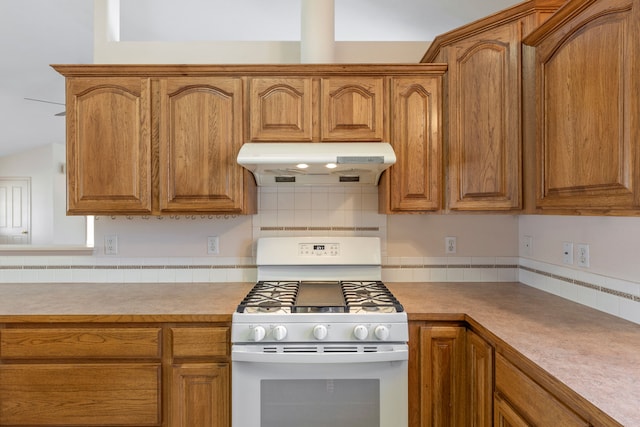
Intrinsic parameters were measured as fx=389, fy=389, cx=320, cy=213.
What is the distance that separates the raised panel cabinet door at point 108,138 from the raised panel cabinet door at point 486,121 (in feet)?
5.27

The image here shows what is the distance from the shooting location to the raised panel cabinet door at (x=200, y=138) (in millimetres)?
2045

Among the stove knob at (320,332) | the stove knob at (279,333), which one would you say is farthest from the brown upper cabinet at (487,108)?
the stove knob at (279,333)

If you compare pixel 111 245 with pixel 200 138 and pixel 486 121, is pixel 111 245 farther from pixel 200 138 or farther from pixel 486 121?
pixel 486 121

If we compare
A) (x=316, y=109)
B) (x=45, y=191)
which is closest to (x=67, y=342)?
(x=316, y=109)

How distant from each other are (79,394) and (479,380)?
1689 mm

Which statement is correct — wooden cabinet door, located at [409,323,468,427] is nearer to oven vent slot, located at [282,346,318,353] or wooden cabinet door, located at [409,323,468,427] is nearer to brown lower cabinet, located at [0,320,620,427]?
brown lower cabinet, located at [0,320,620,427]

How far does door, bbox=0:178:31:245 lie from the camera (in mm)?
7426

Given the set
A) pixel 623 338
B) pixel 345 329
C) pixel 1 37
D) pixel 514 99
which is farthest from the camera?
pixel 1 37

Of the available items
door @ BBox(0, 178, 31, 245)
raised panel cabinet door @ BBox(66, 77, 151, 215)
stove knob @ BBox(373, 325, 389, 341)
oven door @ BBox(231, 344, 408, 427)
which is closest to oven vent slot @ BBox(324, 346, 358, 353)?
oven door @ BBox(231, 344, 408, 427)

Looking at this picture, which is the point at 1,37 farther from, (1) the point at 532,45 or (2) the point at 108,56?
(1) the point at 532,45

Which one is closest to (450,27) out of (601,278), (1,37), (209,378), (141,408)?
(601,278)

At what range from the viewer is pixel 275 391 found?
169cm

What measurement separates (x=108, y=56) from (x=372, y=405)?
2461mm

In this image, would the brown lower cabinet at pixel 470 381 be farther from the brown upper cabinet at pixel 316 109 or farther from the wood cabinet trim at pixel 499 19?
the wood cabinet trim at pixel 499 19
